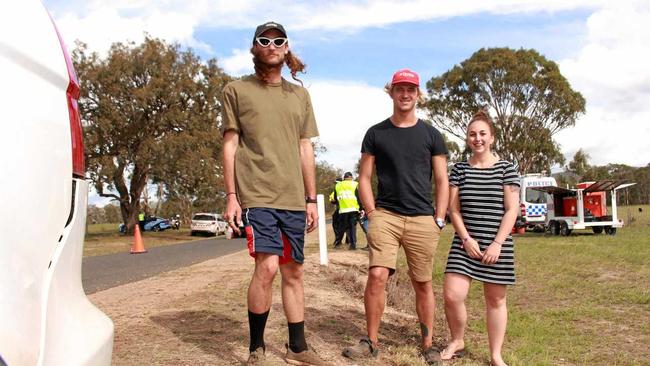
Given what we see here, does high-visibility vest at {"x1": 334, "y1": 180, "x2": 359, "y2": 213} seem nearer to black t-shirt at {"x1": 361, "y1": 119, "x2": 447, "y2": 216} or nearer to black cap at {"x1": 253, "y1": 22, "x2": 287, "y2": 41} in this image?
black t-shirt at {"x1": 361, "y1": 119, "x2": 447, "y2": 216}

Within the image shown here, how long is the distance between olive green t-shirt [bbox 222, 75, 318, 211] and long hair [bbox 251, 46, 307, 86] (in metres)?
0.06

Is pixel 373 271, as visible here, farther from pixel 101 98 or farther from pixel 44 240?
pixel 101 98

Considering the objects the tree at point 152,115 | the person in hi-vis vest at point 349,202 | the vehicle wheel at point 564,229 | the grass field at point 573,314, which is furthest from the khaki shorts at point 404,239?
the tree at point 152,115

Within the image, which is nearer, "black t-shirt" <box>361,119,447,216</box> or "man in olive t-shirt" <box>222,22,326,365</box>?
"man in olive t-shirt" <box>222,22,326,365</box>

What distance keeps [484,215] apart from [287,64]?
1.66 metres

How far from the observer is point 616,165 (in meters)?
85.3

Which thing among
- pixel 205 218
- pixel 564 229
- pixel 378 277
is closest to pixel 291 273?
pixel 378 277

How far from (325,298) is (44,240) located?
514 centimetres

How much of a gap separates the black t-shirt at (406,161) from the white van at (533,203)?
20916 millimetres

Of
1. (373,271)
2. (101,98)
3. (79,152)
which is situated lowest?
(373,271)

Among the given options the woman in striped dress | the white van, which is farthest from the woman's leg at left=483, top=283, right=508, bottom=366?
the white van

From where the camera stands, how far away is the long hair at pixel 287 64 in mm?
3752

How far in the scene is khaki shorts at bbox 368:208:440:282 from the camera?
434 cm

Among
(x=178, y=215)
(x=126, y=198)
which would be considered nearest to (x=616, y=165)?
(x=178, y=215)
